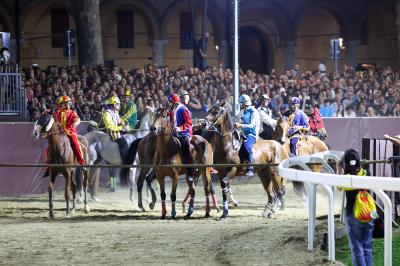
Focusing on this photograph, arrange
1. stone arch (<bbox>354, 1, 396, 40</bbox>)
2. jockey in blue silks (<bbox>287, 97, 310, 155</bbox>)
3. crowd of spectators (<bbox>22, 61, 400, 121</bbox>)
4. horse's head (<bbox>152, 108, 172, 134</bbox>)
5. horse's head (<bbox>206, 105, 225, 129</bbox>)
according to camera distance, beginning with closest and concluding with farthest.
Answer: horse's head (<bbox>152, 108, 172, 134</bbox>), horse's head (<bbox>206, 105, 225, 129</bbox>), jockey in blue silks (<bbox>287, 97, 310, 155</bbox>), crowd of spectators (<bbox>22, 61, 400, 121</bbox>), stone arch (<bbox>354, 1, 396, 40</bbox>)

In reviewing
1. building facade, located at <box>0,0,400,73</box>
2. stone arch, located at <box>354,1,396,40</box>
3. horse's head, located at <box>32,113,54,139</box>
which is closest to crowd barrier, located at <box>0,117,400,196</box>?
horse's head, located at <box>32,113,54,139</box>

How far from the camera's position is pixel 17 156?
23703mm

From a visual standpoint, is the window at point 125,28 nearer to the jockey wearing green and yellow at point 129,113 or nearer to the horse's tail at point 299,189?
the jockey wearing green and yellow at point 129,113

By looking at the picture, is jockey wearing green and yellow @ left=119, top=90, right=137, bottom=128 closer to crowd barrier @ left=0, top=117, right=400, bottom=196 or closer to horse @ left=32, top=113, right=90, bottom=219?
crowd barrier @ left=0, top=117, right=400, bottom=196

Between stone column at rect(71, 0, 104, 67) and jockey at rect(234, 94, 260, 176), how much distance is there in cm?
1391

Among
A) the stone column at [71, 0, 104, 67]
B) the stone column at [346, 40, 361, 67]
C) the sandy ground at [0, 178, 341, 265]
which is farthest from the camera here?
the stone column at [346, 40, 361, 67]

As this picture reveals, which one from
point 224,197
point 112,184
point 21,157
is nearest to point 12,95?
point 21,157

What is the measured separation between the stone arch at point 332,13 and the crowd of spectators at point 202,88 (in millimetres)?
10961

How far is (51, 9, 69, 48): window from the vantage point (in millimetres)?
42219

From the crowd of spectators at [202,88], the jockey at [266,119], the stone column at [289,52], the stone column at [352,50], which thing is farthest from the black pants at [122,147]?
the stone column at [352,50]

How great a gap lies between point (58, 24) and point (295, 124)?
2252 centimetres

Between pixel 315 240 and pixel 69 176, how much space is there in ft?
26.0

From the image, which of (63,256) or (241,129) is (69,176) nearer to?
(241,129)

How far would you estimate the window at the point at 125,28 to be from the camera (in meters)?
43.3
